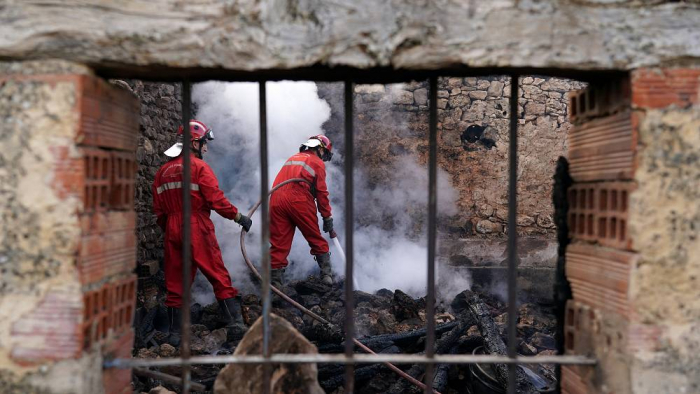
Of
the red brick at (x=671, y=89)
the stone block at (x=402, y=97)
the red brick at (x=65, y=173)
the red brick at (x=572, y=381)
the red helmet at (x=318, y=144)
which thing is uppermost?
the stone block at (x=402, y=97)

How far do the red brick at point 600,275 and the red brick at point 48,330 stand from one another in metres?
1.77

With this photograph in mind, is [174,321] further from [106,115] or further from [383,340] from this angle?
[106,115]

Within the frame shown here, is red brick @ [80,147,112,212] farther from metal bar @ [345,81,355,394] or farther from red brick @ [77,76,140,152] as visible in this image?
metal bar @ [345,81,355,394]

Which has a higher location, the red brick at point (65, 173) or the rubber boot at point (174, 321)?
the red brick at point (65, 173)

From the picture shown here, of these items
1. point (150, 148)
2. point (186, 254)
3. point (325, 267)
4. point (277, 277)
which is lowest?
point (277, 277)

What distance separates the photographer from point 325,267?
6.86 meters

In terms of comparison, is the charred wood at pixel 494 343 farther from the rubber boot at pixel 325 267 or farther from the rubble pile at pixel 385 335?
the rubber boot at pixel 325 267

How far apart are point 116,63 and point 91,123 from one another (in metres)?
0.22

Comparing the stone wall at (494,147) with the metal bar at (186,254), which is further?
the stone wall at (494,147)

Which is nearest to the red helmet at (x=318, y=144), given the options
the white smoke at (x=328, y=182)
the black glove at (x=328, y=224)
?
the black glove at (x=328, y=224)

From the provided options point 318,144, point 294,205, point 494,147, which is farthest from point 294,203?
point 494,147

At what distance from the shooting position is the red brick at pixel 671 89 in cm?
165

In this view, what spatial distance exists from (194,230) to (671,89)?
14.9ft

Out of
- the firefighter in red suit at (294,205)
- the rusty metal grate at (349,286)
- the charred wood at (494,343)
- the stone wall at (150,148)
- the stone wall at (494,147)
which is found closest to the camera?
the rusty metal grate at (349,286)
